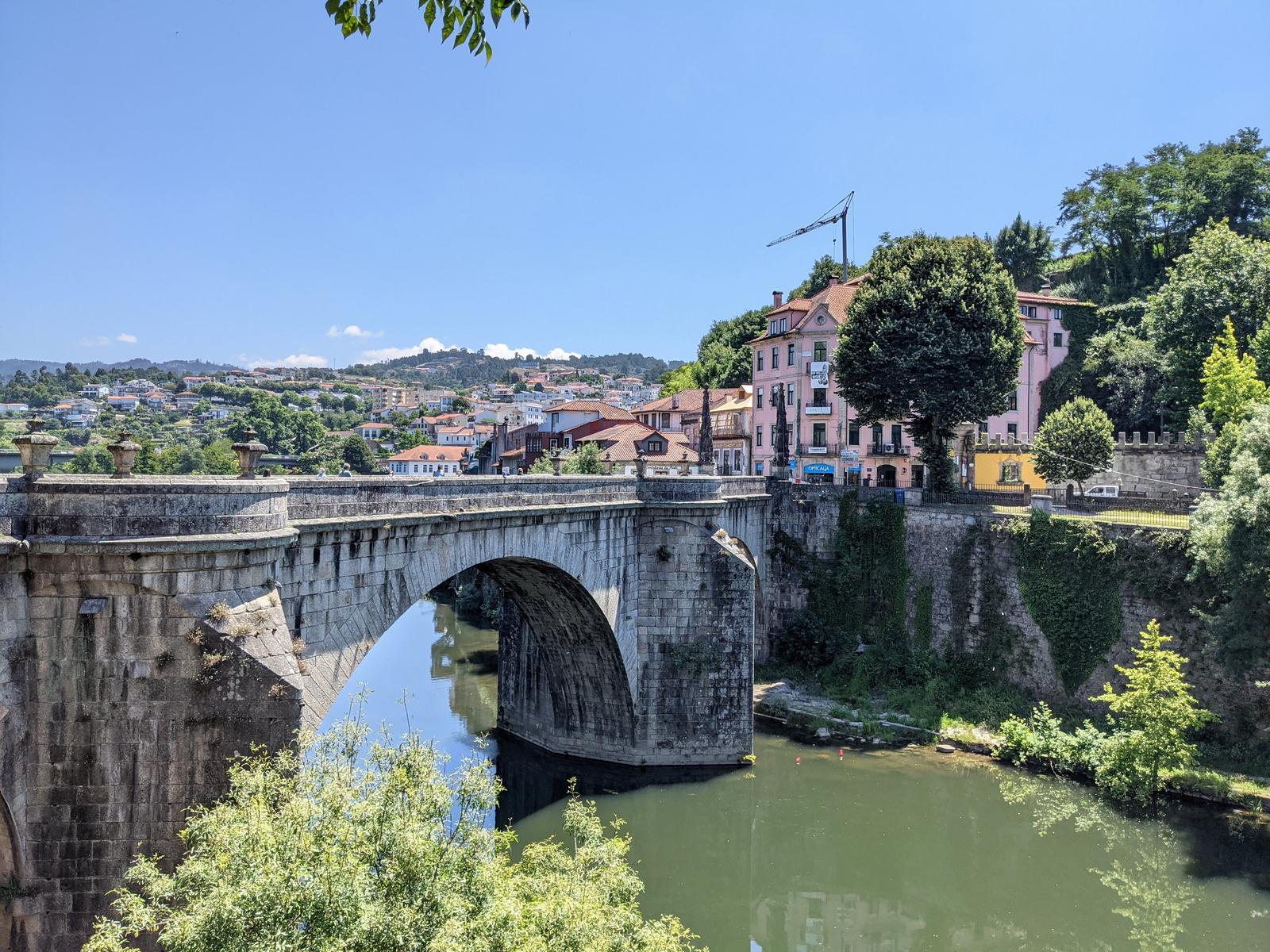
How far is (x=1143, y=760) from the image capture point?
24.7 m

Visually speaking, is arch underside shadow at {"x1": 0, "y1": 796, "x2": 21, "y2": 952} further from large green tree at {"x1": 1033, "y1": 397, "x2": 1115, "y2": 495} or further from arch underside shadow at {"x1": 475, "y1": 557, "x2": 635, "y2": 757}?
large green tree at {"x1": 1033, "y1": 397, "x2": 1115, "y2": 495}

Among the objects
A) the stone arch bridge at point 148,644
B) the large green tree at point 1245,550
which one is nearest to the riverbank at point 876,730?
the large green tree at point 1245,550

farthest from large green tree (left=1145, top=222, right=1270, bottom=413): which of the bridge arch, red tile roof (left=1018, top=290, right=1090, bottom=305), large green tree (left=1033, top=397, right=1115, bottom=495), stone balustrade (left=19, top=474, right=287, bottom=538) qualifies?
stone balustrade (left=19, top=474, right=287, bottom=538)

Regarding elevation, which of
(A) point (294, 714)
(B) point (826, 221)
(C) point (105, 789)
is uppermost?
(B) point (826, 221)

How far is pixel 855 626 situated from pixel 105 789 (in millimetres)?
27879

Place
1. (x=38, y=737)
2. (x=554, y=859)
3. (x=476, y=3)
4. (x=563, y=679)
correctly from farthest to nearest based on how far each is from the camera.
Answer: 1. (x=563, y=679)
2. (x=554, y=859)
3. (x=38, y=737)
4. (x=476, y=3)

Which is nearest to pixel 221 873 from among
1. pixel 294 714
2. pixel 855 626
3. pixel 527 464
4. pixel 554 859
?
pixel 294 714

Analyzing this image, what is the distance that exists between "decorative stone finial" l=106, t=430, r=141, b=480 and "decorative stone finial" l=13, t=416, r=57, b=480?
0.66 meters

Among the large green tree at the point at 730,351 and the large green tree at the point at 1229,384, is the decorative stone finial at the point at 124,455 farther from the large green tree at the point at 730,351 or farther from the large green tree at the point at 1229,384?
the large green tree at the point at 730,351

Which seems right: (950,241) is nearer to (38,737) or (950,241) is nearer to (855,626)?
(855,626)

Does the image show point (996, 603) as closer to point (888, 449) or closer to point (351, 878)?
point (888, 449)

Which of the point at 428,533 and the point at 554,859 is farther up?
the point at 428,533

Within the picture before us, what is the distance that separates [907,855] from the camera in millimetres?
23172

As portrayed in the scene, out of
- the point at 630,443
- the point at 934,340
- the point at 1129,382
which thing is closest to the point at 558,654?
the point at 934,340
